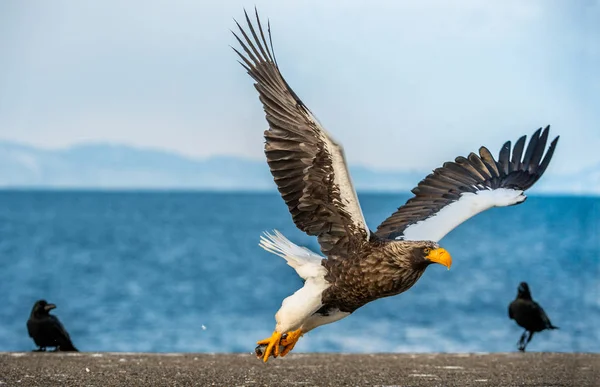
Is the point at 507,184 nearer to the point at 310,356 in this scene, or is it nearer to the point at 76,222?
the point at 310,356

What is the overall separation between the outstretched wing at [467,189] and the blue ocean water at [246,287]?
1.92 ft

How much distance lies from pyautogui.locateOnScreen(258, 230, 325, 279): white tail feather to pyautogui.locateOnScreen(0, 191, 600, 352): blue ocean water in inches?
11.7

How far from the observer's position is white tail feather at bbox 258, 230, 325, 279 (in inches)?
295

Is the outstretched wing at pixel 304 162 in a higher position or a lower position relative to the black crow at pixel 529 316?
higher

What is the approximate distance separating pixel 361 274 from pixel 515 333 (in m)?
15.8

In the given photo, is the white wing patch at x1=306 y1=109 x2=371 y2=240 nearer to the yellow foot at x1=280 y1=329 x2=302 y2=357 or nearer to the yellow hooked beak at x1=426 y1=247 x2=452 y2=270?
the yellow hooked beak at x1=426 y1=247 x2=452 y2=270

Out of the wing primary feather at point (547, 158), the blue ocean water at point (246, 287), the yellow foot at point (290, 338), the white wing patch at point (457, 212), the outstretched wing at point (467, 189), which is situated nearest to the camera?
the yellow foot at point (290, 338)

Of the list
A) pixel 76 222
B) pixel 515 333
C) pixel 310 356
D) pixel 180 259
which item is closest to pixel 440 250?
pixel 310 356

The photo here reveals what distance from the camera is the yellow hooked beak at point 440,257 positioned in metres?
6.93

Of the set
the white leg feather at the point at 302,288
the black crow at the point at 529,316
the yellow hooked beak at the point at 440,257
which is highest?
the yellow hooked beak at the point at 440,257

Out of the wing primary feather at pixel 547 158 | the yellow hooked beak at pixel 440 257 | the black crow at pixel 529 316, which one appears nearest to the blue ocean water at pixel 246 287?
the wing primary feather at pixel 547 158

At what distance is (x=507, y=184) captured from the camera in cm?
845

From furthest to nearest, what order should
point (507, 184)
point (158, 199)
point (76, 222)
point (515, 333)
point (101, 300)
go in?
point (158, 199) → point (76, 222) → point (101, 300) → point (515, 333) → point (507, 184)

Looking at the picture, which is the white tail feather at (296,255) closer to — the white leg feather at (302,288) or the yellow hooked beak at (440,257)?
the white leg feather at (302,288)
